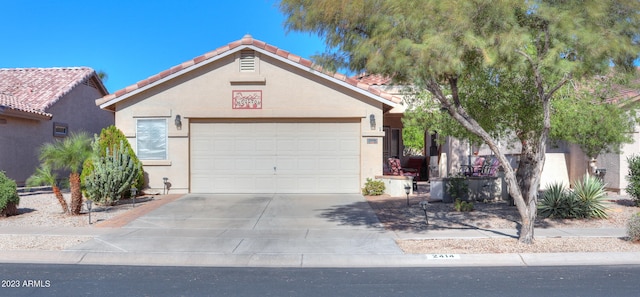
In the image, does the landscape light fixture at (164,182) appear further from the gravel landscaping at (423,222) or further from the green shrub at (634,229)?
the green shrub at (634,229)

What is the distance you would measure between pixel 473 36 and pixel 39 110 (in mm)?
16865

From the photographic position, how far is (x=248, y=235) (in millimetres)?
9578

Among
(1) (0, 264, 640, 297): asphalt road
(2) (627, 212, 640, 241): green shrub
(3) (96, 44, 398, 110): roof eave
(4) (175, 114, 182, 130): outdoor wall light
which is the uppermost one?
(3) (96, 44, 398, 110): roof eave

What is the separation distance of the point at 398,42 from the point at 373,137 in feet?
24.9

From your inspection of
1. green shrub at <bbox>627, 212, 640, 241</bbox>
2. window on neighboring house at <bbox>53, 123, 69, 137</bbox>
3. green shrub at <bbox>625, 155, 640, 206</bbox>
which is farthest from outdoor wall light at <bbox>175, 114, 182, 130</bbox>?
green shrub at <bbox>625, 155, 640, 206</bbox>

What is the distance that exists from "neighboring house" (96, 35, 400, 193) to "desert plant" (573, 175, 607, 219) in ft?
18.3

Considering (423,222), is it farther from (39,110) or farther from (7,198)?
(39,110)

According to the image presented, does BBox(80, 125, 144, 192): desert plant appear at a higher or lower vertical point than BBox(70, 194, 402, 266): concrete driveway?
higher

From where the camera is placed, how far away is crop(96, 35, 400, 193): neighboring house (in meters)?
15.1

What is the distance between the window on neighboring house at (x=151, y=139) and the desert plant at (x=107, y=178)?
6.12 ft

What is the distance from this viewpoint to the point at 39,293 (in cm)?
598

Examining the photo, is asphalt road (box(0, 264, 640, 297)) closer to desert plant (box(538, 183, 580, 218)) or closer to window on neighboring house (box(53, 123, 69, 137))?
desert plant (box(538, 183, 580, 218))

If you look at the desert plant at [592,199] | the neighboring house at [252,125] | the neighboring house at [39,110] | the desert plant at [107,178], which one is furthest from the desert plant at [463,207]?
the neighboring house at [39,110]

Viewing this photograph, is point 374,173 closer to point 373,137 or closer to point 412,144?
point 373,137
